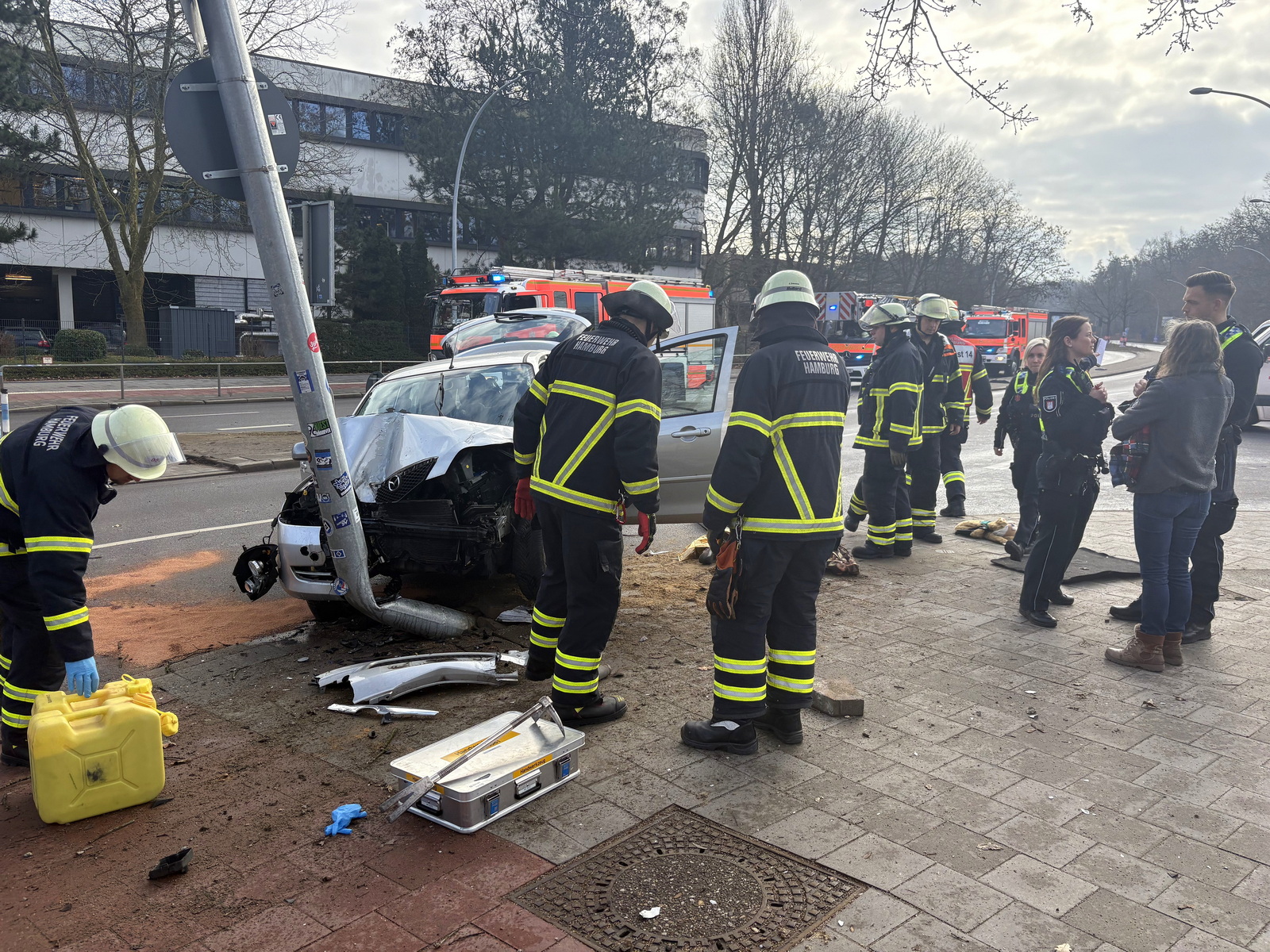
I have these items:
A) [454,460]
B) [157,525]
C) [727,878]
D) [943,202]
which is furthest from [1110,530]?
[943,202]

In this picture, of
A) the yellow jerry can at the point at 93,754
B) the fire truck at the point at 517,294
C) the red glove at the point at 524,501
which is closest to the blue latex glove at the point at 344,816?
the yellow jerry can at the point at 93,754

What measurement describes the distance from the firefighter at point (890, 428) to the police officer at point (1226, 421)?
6.63ft

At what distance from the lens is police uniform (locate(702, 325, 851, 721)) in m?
4.07

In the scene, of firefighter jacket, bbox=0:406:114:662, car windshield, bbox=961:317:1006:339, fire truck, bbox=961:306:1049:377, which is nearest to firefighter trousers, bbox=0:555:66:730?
firefighter jacket, bbox=0:406:114:662

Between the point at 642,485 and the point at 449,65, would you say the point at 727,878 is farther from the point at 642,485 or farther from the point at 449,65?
the point at 449,65

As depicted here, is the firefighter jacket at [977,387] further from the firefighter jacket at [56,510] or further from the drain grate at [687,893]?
the firefighter jacket at [56,510]

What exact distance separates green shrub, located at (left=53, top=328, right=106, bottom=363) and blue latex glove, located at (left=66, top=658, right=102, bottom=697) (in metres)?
28.4

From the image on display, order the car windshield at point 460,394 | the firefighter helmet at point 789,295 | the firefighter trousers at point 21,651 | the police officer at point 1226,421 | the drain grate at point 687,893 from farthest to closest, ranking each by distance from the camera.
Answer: the car windshield at point 460,394
the police officer at point 1226,421
the firefighter helmet at point 789,295
the firefighter trousers at point 21,651
the drain grate at point 687,893

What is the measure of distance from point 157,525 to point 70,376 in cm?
2022

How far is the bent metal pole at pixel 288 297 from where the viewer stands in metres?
4.64

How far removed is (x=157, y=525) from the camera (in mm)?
8953

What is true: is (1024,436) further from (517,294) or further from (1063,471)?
(517,294)

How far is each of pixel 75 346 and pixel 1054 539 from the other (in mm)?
29562

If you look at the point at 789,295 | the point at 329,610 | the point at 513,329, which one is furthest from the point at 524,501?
the point at 513,329
